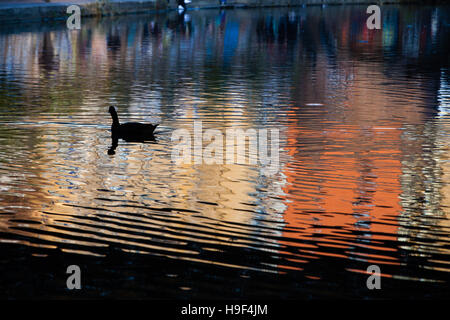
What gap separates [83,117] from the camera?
51.1 feet

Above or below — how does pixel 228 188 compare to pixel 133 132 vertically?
below

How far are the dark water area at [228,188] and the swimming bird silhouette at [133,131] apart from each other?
24 cm

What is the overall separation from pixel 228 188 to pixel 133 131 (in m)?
3.52

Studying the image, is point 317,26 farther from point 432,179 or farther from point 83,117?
point 432,179

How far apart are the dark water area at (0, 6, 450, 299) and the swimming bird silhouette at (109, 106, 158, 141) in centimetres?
24

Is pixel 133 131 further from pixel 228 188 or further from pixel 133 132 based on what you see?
pixel 228 188

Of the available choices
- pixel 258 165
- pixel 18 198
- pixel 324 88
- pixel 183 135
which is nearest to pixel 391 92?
pixel 324 88

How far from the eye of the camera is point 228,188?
10383mm

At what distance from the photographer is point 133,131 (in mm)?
13508

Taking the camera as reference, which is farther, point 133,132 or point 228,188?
point 133,132

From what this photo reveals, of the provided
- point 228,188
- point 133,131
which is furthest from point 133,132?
point 228,188

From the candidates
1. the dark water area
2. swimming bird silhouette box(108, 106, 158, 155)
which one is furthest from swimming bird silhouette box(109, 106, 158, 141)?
the dark water area

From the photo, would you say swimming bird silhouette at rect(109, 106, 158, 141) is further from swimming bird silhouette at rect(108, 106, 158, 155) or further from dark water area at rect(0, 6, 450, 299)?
dark water area at rect(0, 6, 450, 299)

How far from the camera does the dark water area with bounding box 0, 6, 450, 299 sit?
7555mm
